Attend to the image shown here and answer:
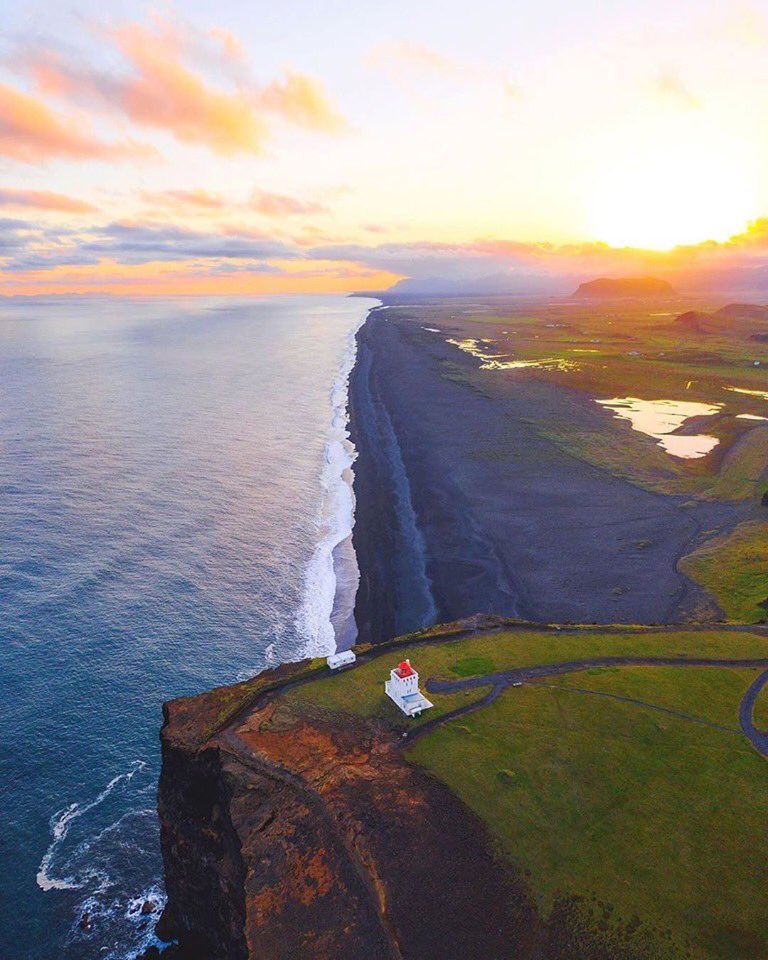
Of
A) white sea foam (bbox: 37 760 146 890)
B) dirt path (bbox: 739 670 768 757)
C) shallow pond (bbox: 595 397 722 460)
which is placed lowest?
white sea foam (bbox: 37 760 146 890)

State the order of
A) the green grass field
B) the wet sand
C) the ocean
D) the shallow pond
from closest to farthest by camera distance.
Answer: the ocean → the wet sand → the green grass field → the shallow pond

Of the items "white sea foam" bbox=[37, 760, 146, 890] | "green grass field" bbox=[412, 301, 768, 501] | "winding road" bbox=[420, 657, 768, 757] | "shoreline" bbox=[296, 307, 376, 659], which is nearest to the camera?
"winding road" bbox=[420, 657, 768, 757]

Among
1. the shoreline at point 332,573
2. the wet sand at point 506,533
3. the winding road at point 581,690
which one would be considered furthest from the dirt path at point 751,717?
the shoreline at point 332,573

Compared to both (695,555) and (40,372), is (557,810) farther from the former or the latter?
(40,372)

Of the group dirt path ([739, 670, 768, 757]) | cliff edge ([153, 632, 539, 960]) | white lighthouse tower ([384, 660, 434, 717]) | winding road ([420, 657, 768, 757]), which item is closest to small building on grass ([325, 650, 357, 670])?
cliff edge ([153, 632, 539, 960])

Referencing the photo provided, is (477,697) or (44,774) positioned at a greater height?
(477,697)

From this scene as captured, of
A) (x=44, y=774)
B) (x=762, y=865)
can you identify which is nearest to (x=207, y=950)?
(x=44, y=774)

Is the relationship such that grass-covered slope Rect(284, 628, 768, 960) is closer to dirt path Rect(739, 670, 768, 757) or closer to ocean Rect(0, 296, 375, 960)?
dirt path Rect(739, 670, 768, 757)

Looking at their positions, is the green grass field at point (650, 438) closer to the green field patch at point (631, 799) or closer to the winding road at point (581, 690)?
the winding road at point (581, 690)
